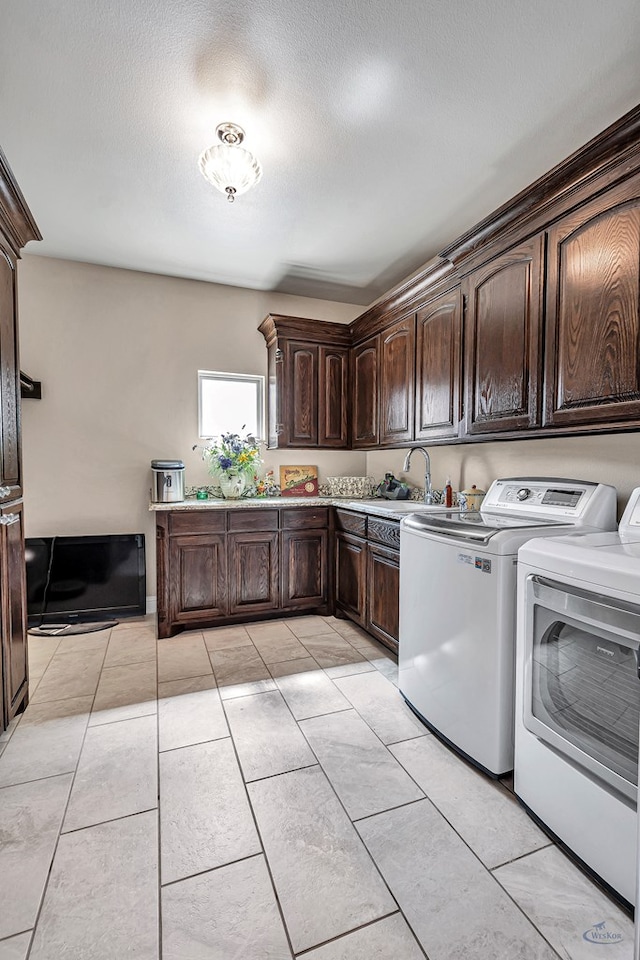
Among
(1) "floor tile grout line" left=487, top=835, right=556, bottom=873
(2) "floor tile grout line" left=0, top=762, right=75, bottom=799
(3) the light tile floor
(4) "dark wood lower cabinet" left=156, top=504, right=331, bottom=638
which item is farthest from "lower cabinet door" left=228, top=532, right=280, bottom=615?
(1) "floor tile grout line" left=487, top=835, right=556, bottom=873

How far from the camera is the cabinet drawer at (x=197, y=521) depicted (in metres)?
3.15

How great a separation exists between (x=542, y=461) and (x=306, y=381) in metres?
2.05

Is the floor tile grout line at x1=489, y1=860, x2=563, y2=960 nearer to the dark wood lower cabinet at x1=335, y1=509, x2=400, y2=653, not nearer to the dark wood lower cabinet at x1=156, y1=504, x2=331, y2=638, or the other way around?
the dark wood lower cabinet at x1=335, y1=509, x2=400, y2=653

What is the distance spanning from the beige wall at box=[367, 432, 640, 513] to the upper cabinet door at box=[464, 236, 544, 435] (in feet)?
1.22

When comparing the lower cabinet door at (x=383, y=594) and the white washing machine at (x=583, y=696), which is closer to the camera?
the white washing machine at (x=583, y=696)

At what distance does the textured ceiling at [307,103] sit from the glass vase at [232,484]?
1.77 meters

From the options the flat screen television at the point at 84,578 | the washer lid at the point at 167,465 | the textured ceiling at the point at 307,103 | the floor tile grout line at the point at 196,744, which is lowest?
the floor tile grout line at the point at 196,744

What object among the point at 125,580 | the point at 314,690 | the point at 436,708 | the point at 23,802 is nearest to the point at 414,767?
the point at 436,708

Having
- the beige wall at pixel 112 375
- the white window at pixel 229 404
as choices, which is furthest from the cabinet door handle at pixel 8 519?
the white window at pixel 229 404

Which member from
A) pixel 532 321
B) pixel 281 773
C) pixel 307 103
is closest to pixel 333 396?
pixel 532 321

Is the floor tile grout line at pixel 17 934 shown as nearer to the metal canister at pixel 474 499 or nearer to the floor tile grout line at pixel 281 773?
the floor tile grout line at pixel 281 773

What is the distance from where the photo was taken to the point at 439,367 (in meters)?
2.77

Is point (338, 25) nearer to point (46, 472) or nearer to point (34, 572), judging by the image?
point (46, 472)

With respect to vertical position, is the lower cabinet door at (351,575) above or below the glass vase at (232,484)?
below
